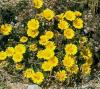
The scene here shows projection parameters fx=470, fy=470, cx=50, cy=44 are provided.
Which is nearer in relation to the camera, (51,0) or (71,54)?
(71,54)

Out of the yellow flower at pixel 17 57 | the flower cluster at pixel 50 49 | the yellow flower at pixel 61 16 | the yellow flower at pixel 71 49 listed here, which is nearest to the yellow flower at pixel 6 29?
the flower cluster at pixel 50 49

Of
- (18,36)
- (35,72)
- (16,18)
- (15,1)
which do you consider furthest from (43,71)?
(15,1)

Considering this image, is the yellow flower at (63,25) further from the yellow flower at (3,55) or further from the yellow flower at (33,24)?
the yellow flower at (3,55)

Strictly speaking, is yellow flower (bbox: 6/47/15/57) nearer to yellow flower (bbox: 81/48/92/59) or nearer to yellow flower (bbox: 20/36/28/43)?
A: yellow flower (bbox: 20/36/28/43)

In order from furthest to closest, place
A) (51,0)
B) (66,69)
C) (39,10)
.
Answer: (51,0) → (39,10) → (66,69)

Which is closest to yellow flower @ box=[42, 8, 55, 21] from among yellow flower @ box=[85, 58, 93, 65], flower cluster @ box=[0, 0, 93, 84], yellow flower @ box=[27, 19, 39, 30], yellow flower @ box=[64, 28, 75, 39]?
flower cluster @ box=[0, 0, 93, 84]

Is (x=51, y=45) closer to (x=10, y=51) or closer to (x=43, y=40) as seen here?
(x=43, y=40)

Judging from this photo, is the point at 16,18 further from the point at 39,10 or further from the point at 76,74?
the point at 76,74

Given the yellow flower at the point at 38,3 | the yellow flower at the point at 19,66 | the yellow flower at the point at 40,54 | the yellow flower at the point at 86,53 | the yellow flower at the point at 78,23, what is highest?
the yellow flower at the point at 38,3

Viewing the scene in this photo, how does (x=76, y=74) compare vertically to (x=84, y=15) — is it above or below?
below
